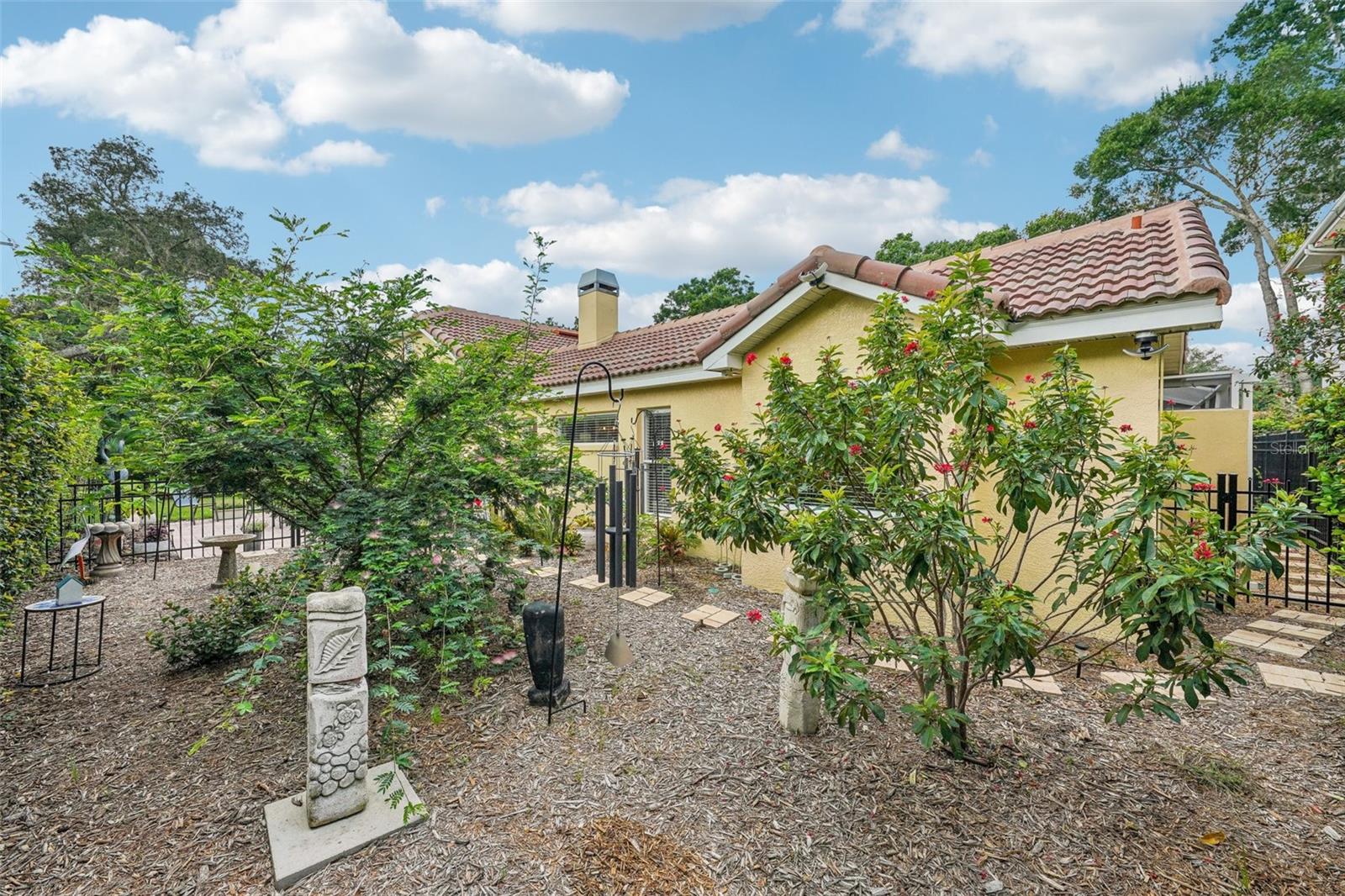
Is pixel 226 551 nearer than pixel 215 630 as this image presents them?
No

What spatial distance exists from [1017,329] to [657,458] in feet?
19.7

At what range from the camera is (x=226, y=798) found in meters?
3.14

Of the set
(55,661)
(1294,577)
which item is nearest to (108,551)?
(55,661)

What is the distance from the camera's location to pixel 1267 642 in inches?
213

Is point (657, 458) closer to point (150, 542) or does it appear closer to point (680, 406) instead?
A: point (680, 406)

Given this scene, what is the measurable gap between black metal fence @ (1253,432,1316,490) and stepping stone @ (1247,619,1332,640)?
6710 mm

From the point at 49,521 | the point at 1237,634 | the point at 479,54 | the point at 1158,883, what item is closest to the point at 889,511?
the point at 1158,883

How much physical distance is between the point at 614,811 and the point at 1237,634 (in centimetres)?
696

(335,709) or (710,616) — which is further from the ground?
(335,709)

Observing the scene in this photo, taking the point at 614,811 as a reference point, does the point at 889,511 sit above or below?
above

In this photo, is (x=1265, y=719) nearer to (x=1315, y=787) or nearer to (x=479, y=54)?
(x=1315, y=787)

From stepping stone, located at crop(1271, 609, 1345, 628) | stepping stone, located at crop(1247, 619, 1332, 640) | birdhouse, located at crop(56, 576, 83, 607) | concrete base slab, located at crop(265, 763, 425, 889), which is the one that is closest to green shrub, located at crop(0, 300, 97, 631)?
birdhouse, located at crop(56, 576, 83, 607)

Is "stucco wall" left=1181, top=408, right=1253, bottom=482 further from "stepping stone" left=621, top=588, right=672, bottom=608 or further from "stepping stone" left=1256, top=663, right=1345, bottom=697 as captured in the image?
"stepping stone" left=621, top=588, right=672, bottom=608

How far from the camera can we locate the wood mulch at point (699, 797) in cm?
260
